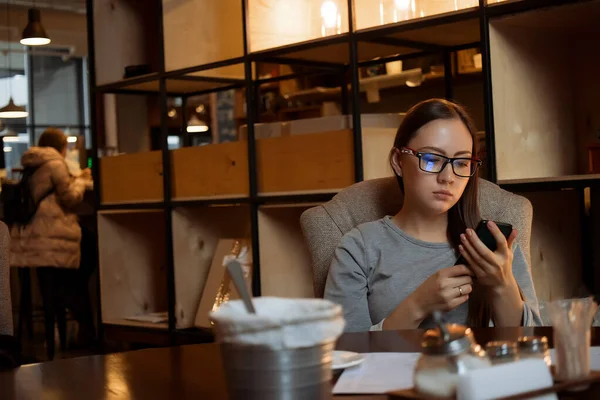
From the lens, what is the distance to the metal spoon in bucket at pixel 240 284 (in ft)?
2.80

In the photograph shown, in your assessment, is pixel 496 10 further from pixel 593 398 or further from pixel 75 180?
pixel 75 180

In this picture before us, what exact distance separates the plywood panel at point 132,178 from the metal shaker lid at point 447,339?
3280 millimetres

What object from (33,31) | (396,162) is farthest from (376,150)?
(33,31)

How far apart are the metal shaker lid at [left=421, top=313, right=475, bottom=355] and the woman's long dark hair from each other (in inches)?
43.0

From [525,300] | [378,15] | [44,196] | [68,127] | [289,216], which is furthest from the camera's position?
[68,127]

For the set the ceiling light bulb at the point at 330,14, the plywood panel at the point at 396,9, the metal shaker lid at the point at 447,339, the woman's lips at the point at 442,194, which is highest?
the ceiling light bulb at the point at 330,14

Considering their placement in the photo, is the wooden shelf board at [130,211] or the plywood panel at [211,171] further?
the wooden shelf board at [130,211]

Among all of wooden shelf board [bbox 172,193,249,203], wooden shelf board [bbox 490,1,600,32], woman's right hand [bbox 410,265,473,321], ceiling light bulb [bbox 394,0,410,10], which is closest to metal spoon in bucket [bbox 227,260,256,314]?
woman's right hand [bbox 410,265,473,321]

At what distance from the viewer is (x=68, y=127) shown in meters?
13.0

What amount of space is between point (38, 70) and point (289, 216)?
413 inches

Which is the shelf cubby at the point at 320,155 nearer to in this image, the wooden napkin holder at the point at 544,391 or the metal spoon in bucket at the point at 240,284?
the wooden napkin holder at the point at 544,391

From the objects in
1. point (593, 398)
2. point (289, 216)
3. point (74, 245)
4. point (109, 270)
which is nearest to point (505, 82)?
point (289, 216)

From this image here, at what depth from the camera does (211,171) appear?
3.76 m

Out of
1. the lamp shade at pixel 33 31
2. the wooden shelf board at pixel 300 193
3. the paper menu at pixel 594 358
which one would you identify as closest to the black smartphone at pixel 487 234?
the paper menu at pixel 594 358
